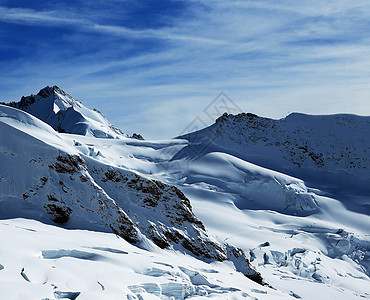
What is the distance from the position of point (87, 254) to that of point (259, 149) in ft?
267

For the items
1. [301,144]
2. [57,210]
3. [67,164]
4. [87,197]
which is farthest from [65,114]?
[57,210]

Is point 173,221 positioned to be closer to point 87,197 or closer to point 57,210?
point 87,197

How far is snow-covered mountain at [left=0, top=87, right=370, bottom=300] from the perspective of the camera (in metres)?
25.8

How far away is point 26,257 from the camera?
77.3 ft

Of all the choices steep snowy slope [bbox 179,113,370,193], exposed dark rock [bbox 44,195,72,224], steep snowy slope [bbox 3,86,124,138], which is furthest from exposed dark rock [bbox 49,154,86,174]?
steep snowy slope [bbox 3,86,124,138]

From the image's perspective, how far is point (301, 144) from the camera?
107 metres

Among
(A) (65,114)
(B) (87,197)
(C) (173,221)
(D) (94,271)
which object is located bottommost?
(D) (94,271)

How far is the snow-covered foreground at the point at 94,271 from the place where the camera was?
2153cm

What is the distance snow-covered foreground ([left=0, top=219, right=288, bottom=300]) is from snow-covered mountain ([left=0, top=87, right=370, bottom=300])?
0.10 m

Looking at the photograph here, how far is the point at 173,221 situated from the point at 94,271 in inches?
599

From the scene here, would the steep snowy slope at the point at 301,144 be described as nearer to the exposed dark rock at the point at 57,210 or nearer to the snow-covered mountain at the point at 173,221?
the snow-covered mountain at the point at 173,221

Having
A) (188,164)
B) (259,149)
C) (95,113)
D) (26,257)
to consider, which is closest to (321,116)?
(259,149)

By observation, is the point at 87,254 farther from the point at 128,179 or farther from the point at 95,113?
the point at 95,113

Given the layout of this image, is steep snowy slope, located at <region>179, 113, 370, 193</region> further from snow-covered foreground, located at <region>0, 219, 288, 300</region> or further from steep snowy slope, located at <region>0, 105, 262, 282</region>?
snow-covered foreground, located at <region>0, 219, 288, 300</region>
